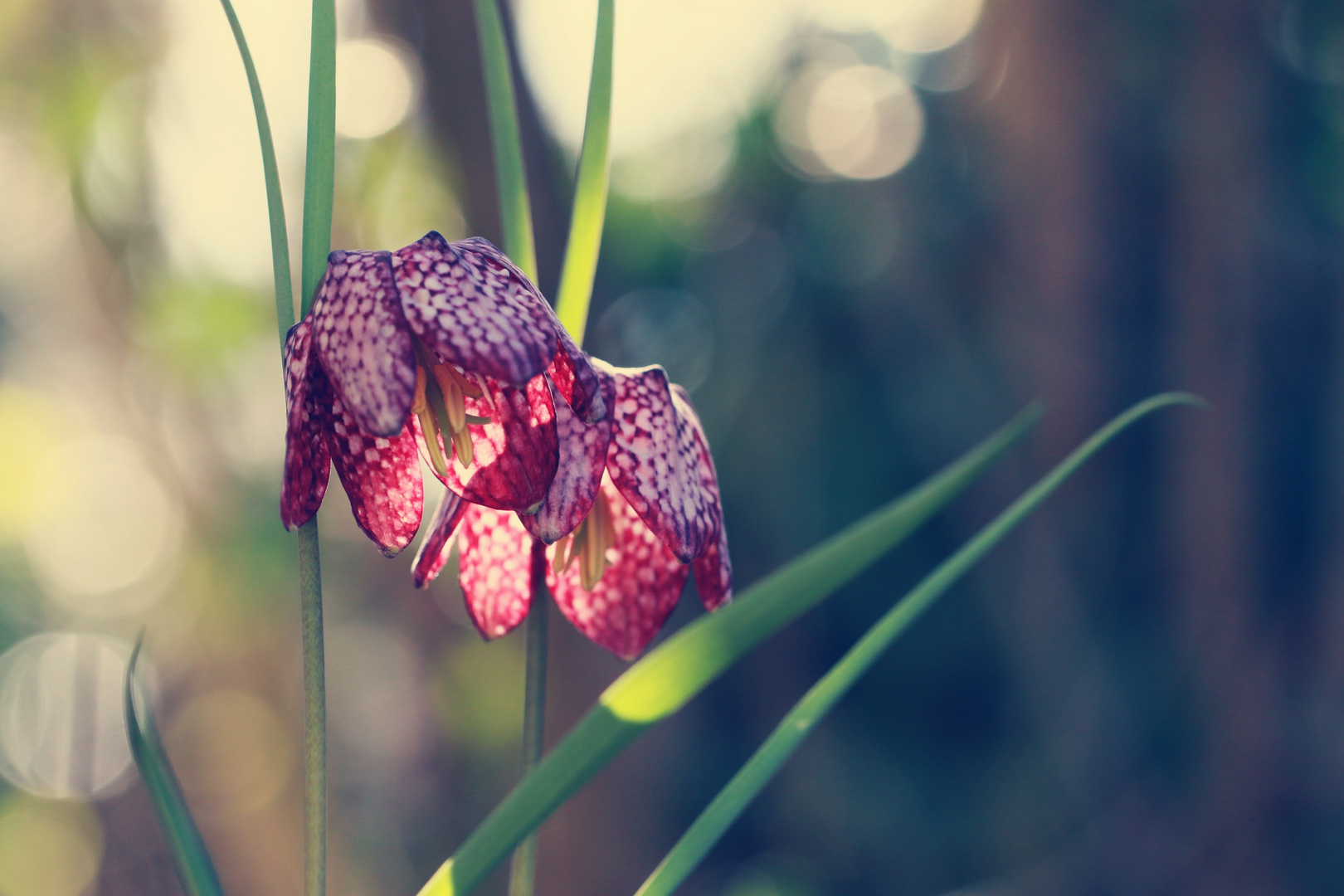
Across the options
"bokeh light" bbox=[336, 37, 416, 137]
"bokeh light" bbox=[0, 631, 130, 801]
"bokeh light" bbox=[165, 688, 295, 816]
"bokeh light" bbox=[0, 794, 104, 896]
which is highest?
"bokeh light" bbox=[336, 37, 416, 137]

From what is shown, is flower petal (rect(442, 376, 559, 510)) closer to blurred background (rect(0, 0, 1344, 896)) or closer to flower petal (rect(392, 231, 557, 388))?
flower petal (rect(392, 231, 557, 388))

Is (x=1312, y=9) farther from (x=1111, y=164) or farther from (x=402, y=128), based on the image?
(x=402, y=128)

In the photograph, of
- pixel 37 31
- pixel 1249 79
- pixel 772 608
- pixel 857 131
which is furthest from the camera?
pixel 857 131

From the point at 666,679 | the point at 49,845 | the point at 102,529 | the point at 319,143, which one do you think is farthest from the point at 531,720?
the point at 49,845

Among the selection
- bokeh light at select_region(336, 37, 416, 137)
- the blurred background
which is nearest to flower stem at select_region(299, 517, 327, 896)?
the blurred background

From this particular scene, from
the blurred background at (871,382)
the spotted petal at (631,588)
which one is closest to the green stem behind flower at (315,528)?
the spotted petal at (631,588)

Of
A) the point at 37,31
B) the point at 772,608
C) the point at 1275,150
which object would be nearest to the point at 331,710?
the point at 37,31

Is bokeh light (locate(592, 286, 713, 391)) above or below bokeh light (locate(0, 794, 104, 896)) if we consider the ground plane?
above

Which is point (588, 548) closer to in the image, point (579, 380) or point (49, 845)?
point (579, 380)
